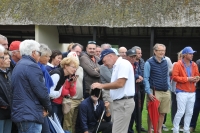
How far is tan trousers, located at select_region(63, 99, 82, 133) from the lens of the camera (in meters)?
7.07

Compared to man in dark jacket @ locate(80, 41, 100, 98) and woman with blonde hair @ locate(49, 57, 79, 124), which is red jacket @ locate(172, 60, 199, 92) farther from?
woman with blonde hair @ locate(49, 57, 79, 124)

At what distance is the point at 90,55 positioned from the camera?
789 cm

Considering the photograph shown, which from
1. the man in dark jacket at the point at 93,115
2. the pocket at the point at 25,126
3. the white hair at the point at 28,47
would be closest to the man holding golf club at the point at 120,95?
the man in dark jacket at the point at 93,115

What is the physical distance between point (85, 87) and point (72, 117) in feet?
2.24

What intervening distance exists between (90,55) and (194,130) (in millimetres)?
3016

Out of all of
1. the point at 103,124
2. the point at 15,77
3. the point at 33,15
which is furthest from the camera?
the point at 33,15

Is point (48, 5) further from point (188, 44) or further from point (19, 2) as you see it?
point (188, 44)

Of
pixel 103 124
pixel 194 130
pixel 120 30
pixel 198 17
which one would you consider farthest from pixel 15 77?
pixel 120 30

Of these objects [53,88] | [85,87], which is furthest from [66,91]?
[85,87]

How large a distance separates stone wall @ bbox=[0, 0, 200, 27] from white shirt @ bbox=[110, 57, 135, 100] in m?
8.94

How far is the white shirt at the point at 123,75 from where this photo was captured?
18.9 feet

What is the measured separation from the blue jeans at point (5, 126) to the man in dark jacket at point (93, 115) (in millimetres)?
2052

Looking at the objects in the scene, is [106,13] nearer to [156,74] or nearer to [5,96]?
[156,74]

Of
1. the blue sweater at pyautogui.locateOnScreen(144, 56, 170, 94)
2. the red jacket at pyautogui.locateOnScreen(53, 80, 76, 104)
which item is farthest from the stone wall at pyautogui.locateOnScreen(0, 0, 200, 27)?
the red jacket at pyautogui.locateOnScreen(53, 80, 76, 104)
